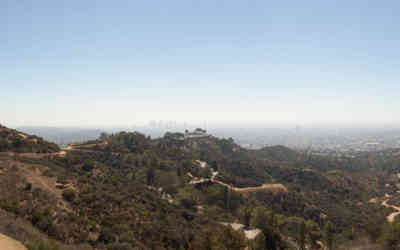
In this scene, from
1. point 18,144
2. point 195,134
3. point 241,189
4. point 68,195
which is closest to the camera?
point 68,195

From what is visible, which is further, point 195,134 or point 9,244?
point 195,134

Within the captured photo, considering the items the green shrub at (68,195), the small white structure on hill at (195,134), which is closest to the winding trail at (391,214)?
the green shrub at (68,195)

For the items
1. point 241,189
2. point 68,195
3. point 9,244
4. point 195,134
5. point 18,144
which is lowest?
point 241,189

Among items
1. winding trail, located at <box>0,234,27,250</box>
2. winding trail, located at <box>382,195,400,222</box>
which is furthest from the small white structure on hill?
winding trail, located at <box>0,234,27,250</box>

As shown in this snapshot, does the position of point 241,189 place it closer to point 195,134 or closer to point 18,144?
point 18,144

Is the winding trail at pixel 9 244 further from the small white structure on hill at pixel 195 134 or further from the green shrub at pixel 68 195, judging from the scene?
the small white structure on hill at pixel 195 134

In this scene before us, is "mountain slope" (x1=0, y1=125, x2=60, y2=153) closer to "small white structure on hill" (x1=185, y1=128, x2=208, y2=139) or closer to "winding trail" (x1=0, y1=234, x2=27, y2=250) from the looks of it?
"winding trail" (x1=0, y1=234, x2=27, y2=250)

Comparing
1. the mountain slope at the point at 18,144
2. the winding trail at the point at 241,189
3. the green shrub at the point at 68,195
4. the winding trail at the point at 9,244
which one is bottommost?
the winding trail at the point at 241,189

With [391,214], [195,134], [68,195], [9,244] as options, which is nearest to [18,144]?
[68,195]

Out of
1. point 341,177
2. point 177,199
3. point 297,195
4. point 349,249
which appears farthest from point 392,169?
point 177,199
